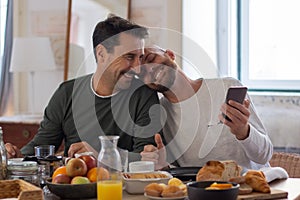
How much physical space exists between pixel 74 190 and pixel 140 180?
0.68 feet

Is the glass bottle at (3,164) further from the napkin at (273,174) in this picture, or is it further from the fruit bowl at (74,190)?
the napkin at (273,174)

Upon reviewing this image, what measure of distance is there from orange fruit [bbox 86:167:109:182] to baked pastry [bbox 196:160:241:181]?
0.31 m

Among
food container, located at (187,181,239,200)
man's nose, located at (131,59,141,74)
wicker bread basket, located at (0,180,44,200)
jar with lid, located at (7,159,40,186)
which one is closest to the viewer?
food container, located at (187,181,239,200)

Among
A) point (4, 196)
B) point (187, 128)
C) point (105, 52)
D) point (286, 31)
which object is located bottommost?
point (4, 196)

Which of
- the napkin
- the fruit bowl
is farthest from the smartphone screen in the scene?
the fruit bowl

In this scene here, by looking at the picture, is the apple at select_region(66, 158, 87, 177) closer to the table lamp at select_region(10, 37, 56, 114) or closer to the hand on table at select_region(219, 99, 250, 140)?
the hand on table at select_region(219, 99, 250, 140)

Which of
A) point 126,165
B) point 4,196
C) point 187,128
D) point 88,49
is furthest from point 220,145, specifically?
point 88,49

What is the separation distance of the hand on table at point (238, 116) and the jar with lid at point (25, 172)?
0.68 meters

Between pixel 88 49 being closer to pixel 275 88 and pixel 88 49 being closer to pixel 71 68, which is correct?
pixel 71 68

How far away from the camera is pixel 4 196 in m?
1.88

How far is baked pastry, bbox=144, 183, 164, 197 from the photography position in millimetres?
1713

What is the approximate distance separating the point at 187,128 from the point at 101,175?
820 millimetres

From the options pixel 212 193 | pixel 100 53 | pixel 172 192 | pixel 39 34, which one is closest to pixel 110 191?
pixel 172 192

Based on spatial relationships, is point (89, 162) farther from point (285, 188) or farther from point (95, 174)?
point (285, 188)
